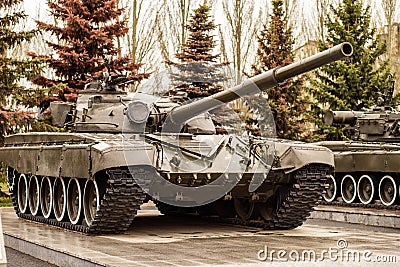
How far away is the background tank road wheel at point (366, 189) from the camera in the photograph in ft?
66.9

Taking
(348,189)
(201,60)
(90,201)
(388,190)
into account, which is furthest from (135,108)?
(201,60)

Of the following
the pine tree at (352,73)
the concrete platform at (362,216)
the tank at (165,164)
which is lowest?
the concrete platform at (362,216)

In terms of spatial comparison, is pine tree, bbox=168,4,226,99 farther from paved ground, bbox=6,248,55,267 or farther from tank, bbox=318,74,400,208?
paved ground, bbox=6,248,55,267

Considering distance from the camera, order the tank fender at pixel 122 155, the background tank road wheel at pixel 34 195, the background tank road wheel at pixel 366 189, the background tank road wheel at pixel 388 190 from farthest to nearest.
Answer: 1. the background tank road wheel at pixel 366 189
2. the background tank road wheel at pixel 388 190
3. the background tank road wheel at pixel 34 195
4. the tank fender at pixel 122 155

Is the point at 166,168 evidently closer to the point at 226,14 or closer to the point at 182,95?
the point at 182,95

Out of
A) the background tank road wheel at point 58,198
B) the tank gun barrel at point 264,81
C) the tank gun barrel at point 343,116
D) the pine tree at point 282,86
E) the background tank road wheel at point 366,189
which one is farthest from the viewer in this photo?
the pine tree at point 282,86

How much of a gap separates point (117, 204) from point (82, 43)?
56.8 ft

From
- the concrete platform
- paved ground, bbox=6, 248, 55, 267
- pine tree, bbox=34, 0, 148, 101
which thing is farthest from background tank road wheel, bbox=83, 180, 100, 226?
pine tree, bbox=34, 0, 148, 101

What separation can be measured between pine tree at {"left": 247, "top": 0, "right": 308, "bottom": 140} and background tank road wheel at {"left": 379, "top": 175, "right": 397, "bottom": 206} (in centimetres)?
1189

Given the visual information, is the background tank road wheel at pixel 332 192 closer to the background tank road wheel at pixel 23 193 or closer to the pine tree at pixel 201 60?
the pine tree at pixel 201 60

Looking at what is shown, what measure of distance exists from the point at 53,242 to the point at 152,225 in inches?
139

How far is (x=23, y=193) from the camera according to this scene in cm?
1703

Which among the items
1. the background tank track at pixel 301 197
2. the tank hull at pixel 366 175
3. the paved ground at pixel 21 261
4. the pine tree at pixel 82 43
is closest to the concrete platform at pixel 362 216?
the tank hull at pixel 366 175

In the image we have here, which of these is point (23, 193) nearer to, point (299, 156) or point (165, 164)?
point (165, 164)
